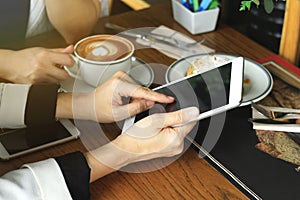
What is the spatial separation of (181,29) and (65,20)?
296 millimetres

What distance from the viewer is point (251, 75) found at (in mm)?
1157

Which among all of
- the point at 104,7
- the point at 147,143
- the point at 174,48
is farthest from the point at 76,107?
the point at 104,7

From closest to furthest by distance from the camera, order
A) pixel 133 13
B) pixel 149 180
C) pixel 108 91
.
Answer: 1. pixel 149 180
2. pixel 108 91
3. pixel 133 13

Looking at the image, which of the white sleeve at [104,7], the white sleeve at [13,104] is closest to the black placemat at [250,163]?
the white sleeve at [13,104]

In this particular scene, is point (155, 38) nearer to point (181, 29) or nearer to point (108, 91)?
point (181, 29)

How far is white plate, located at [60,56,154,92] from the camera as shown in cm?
114

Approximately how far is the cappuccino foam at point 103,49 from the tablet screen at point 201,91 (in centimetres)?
18

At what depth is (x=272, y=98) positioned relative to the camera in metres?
1.11

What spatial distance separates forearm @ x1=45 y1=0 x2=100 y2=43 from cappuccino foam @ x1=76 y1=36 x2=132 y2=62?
0.13 metres

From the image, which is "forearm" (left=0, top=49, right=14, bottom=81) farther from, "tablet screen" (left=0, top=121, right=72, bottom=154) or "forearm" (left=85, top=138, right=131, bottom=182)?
"forearm" (left=85, top=138, right=131, bottom=182)

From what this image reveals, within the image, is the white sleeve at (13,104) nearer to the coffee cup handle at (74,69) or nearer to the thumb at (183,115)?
the coffee cup handle at (74,69)

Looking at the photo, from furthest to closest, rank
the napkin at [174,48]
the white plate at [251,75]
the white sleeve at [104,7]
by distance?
the white sleeve at [104,7]
the napkin at [174,48]
the white plate at [251,75]

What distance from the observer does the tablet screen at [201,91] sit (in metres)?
0.98

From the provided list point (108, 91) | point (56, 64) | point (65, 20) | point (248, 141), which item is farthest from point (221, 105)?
point (65, 20)
